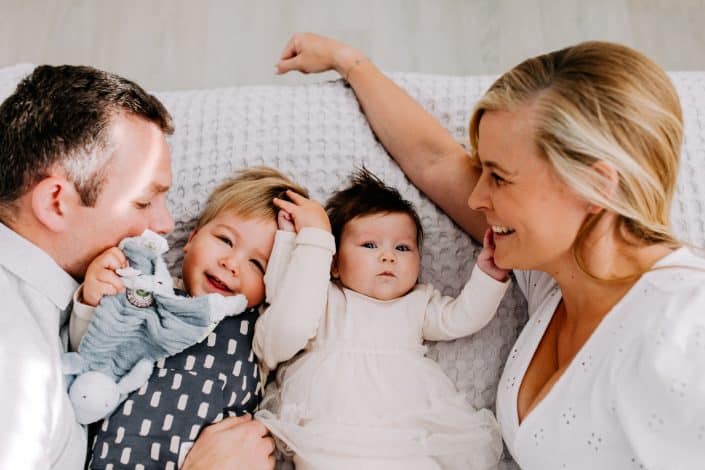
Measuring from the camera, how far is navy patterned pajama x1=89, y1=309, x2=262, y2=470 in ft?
4.07

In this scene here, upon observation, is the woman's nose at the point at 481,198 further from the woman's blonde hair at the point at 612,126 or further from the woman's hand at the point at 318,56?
the woman's hand at the point at 318,56

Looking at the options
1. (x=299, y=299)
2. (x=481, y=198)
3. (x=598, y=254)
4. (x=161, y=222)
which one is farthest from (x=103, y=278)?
(x=598, y=254)

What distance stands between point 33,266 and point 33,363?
0.19 metres

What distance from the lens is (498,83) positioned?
1.14 metres

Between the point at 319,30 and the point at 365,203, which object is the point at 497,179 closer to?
the point at 365,203

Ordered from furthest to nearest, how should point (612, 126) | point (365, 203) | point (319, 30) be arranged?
1. point (319, 30)
2. point (365, 203)
3. point (612, 126)

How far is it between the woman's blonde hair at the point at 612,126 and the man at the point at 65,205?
0.66m

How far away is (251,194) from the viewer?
144cm

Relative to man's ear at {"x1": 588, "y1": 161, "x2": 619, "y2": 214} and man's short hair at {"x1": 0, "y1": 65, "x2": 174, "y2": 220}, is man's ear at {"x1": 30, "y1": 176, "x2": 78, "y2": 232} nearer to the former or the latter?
man's short hair at {"x1": 0, "y1": 65, "x2": 174, "y2": 220}

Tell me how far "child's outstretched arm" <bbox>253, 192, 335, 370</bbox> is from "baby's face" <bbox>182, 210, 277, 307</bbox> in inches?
1.6

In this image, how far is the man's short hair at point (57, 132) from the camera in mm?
1180

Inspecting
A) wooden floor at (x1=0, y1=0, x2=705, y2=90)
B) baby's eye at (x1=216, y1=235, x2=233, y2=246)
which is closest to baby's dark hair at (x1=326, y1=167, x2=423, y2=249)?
baby's eye at (x1=216, y1=235, x2=233, y2=246)

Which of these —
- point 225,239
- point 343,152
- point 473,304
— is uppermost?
point 343,152

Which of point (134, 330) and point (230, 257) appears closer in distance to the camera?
point (134, 330)
